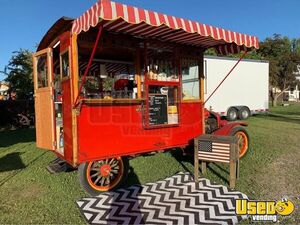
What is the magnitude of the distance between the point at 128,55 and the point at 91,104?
1.65 meters

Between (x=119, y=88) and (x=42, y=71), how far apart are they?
5.26ft

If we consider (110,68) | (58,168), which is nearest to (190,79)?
(110,68)

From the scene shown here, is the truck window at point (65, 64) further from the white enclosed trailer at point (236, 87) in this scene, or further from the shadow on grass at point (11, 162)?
the white enclosed trailer at point (236, 87)

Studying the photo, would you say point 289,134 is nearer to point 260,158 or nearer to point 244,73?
point 260,158

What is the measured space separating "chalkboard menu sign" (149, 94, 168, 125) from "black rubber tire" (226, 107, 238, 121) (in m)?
10.4

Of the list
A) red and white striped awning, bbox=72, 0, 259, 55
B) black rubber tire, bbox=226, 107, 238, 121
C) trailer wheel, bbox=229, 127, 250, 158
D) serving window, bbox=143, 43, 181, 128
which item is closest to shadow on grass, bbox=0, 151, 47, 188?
serving window, bbox=143, 43, 181, 128

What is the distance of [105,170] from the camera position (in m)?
4.81

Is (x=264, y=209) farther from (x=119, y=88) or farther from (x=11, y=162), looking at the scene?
(x=11, y=162)

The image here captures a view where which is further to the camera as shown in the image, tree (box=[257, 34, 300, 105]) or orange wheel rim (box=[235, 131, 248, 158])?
tree (box=[257, 34, 300, 105])

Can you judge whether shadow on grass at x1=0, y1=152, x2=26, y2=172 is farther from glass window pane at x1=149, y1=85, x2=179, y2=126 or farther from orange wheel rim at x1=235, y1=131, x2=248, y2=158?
orange wheel rim at x1=235, y1=131, x2=248, y2=158

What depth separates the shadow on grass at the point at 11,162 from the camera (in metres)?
6.30

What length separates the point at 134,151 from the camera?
5.07 metres

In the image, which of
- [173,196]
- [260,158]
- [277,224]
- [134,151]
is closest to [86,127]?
[134,151]

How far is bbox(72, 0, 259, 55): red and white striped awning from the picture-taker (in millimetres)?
3494
